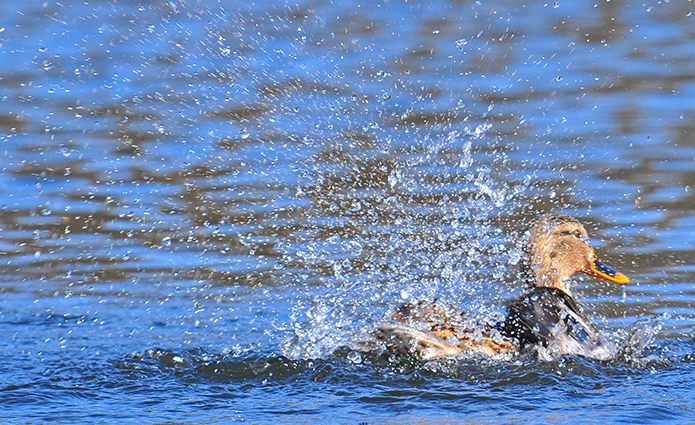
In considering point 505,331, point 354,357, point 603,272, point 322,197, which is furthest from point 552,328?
point 322,197

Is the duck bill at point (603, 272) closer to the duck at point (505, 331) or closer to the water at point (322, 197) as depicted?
the duck at point (505, 331)

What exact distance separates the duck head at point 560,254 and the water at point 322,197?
0.18 meters

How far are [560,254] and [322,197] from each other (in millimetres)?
1944

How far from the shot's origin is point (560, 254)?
693 centimetres

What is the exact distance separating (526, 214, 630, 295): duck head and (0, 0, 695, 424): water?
184 mm

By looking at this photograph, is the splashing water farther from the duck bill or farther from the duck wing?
the duck bill

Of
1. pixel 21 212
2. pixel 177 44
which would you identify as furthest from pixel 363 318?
pixel 177 44

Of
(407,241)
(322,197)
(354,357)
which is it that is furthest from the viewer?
(322,197)

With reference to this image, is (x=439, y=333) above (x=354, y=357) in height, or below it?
above

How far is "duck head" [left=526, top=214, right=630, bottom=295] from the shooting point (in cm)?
686

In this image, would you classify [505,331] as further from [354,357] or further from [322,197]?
[322,197]

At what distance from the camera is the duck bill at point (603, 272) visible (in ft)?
22.0

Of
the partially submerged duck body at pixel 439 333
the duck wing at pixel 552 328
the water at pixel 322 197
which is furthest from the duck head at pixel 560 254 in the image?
the partially submerged duck body at pixel 439 333

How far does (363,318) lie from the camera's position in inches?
249
